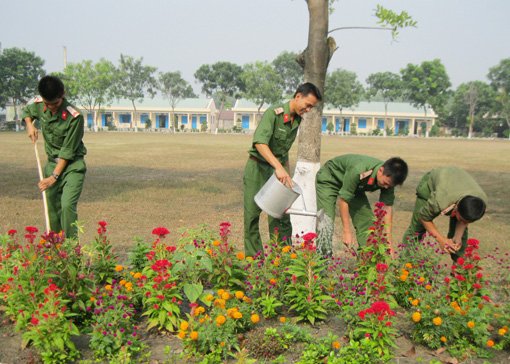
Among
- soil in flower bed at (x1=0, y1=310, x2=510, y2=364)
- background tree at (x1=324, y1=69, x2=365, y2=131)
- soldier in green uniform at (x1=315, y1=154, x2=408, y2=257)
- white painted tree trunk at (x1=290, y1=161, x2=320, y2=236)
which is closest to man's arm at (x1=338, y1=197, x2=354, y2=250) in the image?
soldier in green uniform at (x1=315, y1=154, x2=408, y2=257)

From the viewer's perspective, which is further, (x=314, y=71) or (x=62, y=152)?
(x=314, y=71)

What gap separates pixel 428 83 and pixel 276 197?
2576 inches

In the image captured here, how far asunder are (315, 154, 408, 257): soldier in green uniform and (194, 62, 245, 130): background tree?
202 ft

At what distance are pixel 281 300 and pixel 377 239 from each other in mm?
822

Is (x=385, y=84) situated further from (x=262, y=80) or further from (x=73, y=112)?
(x=73, y=112)

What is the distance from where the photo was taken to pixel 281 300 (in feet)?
10.3

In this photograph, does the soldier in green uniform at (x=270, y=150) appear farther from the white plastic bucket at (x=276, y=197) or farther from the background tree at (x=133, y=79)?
the background tree at (x=133, y=79)

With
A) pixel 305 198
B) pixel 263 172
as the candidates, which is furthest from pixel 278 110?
pixel 305 198

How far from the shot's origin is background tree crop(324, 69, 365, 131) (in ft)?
203

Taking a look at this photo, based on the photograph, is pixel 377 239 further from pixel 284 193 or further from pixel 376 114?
pixel 376 114

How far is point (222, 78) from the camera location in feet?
215

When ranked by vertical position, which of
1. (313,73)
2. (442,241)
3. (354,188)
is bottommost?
(442,241)

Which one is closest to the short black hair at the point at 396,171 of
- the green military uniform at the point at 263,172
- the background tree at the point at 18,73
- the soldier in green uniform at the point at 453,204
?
the soldier in green uniform at the point at 453,204

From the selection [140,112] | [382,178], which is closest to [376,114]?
[140,112]
